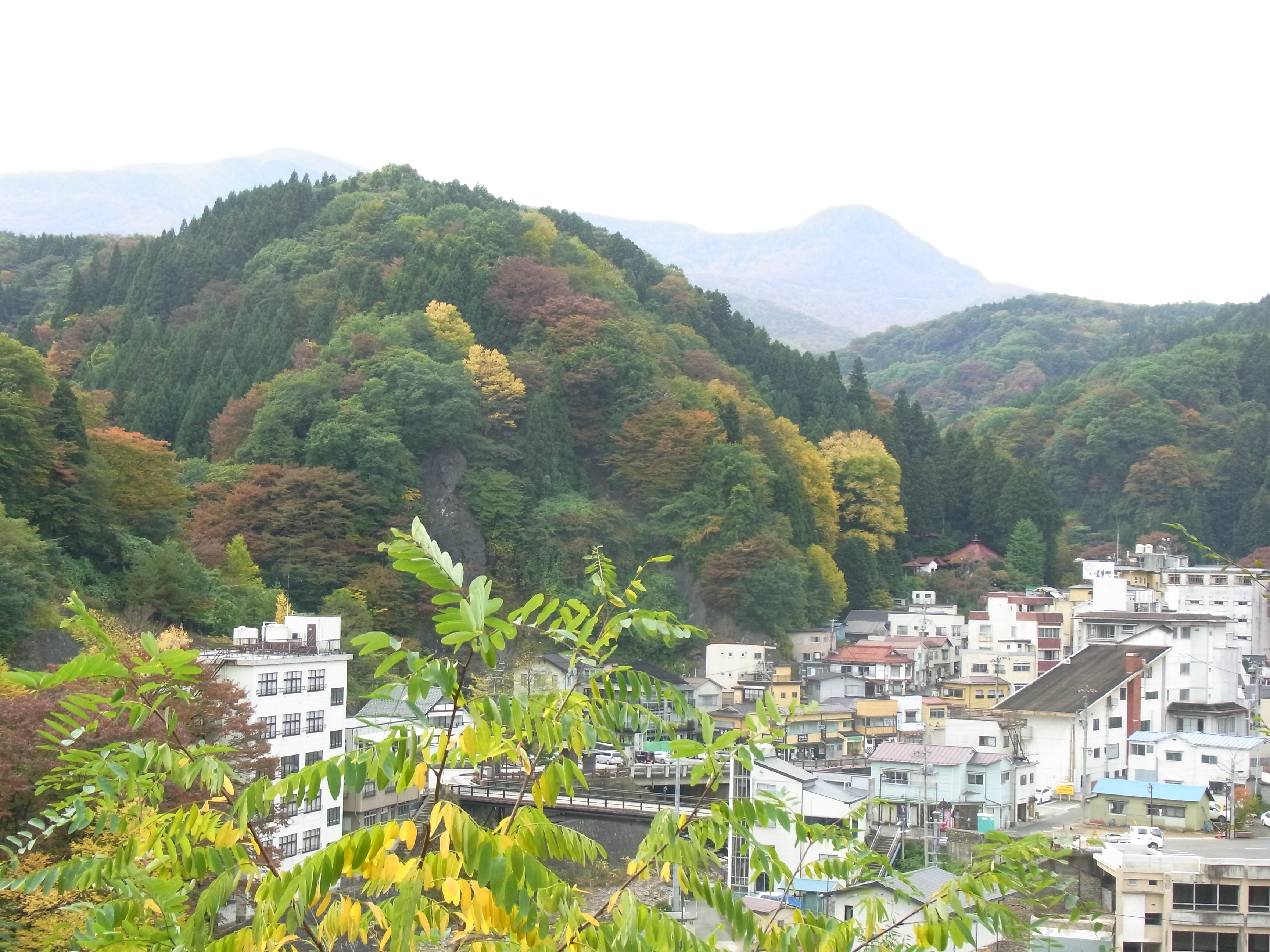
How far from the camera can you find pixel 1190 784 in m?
24.0

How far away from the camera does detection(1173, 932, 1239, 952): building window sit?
1550 centimetres

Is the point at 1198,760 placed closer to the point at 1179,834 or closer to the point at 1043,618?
the point at 1179,834

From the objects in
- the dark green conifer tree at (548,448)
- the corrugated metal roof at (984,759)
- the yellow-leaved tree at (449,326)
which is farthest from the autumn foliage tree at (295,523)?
the corrugated metal roof at (984,759)

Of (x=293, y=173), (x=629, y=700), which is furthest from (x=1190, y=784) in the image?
(x=293, y=173)

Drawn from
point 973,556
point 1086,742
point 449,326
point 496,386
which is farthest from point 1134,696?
point 449,326

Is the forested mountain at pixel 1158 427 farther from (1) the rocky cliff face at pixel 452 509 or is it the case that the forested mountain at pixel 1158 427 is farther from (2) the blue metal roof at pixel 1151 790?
(2) the blue metal roof at pixel 1151 790

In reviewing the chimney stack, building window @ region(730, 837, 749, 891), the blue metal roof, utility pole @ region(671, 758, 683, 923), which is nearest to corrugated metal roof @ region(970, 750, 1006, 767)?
the blue metal roof

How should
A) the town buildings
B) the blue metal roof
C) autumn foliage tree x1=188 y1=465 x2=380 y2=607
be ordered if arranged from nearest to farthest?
1. the town buildings
2. the blue metal roof
3. autumn foliage tree x1=188 y1=465 x2=380 y2=607

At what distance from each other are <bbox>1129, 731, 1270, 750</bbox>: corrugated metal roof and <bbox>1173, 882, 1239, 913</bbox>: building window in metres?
10.2

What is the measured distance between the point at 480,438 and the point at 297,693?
665 inches

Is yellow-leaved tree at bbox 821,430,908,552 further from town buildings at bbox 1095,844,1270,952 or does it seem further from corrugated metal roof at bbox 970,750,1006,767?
town buildings at bbox 1095,844,1270,952

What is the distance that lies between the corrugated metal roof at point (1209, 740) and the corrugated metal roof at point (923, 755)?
14.5 feet

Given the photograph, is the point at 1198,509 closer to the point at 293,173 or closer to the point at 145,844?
the point at 293,173

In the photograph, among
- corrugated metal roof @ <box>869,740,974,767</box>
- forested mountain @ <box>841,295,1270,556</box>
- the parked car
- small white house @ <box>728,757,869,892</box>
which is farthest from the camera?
forested mountain @ <box>841,295,1270,556</box>
